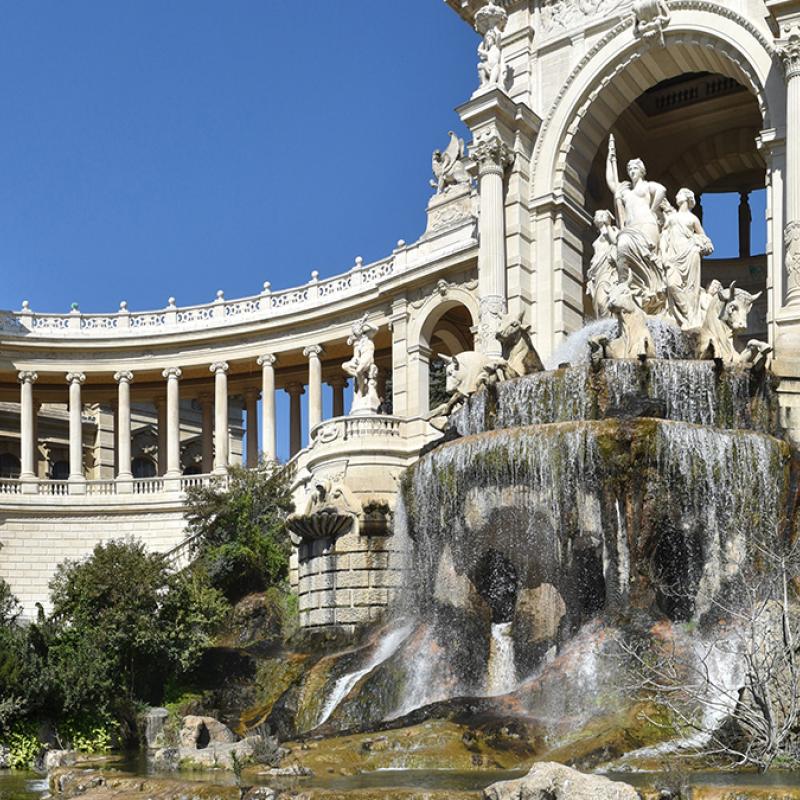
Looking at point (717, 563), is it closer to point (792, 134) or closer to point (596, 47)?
point (792, 134)

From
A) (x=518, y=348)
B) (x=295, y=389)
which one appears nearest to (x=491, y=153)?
(x=518, y=348)

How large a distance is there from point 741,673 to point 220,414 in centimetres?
3608

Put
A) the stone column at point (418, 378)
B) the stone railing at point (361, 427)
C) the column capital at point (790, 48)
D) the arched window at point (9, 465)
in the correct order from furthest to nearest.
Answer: the arched window at point (9, 465), the stone column at point (418, 378), the stone railing at point (361, 427), the column capital at point (790, 48)

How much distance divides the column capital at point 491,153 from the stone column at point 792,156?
8218 millimetres

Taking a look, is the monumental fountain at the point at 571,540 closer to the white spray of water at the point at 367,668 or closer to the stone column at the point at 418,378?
the white spray of water at the point at 367,668

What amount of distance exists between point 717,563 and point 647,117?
926 inches

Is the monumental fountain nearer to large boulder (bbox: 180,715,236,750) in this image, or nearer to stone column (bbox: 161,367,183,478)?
large boulder (bbox: 180,715,236,750)

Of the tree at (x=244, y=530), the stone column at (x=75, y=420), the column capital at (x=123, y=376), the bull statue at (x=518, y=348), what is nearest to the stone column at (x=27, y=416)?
the stone column at (x=75, y=420)

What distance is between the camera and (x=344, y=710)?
2373cm

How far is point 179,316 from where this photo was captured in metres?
56.2

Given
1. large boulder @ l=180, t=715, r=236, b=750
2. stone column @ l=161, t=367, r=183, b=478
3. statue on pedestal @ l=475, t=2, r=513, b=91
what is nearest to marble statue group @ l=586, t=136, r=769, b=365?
statue on pedestal @ l=475, t=2, r=513, b=91

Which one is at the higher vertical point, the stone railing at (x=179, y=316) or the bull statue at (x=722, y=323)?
the stone railing at (x=179, y=316)

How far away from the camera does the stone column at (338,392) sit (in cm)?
5634

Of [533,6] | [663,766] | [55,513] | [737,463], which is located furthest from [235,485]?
[663,766]
